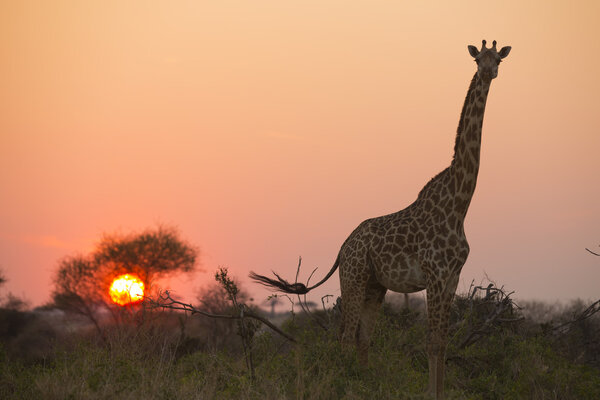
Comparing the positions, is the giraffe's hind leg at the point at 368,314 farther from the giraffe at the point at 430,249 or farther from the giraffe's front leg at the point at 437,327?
the giraffe's front leg at the point at 437,327

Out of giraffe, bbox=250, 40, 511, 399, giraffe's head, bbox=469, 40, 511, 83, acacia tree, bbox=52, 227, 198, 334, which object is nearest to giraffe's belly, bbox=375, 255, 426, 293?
giraffe, bbox=250, 40, 511, 399

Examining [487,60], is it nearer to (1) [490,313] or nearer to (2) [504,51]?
(2) [504,51]

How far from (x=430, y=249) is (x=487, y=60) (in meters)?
2.55

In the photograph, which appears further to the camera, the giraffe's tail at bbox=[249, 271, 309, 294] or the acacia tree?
the acacia tree

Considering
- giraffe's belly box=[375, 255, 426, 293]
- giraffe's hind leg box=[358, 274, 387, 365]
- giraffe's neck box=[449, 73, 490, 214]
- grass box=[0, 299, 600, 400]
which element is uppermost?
giraffe's neck box=[449, 73, 490, 214]

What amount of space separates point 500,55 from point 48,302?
3503 centimetres

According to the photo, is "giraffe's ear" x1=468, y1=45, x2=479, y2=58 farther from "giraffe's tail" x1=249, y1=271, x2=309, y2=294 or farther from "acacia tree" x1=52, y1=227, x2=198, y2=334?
"acacia tree" x1=52, y1=227, x2=198, y2=334

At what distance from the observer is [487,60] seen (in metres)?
9.36

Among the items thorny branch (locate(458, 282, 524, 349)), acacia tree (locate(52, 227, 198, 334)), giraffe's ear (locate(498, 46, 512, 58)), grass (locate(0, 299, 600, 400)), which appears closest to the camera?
grass (locate(0, 299, 600, 400))

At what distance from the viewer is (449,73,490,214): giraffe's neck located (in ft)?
31.0

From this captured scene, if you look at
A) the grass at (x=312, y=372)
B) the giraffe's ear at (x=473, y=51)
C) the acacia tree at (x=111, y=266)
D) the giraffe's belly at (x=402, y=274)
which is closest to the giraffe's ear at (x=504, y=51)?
the giraffe's ear at (x=473, y=51)

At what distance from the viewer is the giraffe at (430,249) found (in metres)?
9.14

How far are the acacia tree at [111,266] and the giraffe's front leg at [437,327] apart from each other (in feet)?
101

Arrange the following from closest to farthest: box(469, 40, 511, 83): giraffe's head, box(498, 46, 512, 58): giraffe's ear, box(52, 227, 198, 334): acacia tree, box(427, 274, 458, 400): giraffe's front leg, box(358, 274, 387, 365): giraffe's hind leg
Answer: box(427, 274, 458, 400): giraffe's front leg → box(469, 40, 511, 83): giraffe's head → box(498, 46, 512, 58): giraffe's ear → box(358, 274, 387, 365): giraffe's hind leg → box(52, 227, 198, 334): acacia tree
